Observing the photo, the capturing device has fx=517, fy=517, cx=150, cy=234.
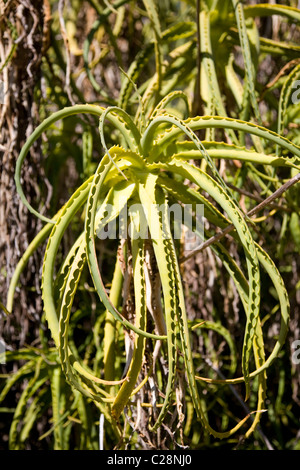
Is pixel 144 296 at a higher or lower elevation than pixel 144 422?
higher

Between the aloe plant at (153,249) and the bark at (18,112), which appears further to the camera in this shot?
the bark at (18,112)

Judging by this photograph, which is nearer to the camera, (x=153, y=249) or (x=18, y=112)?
(x=153, y=249)

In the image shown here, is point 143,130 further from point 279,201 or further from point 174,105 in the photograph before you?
point 174,105

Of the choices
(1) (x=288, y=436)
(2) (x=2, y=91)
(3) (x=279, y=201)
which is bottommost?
(1) (x=288, y=436)

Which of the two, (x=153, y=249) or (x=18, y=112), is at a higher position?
(x=18, y=112)

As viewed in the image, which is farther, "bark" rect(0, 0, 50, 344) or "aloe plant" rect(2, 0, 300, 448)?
"bark" rect(0, 0, 50, 344)

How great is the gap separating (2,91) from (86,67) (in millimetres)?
156

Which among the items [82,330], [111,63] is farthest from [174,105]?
[82,330]

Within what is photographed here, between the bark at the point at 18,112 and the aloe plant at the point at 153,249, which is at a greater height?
the bark at the point at 18,112

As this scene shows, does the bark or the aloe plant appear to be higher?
the bark
